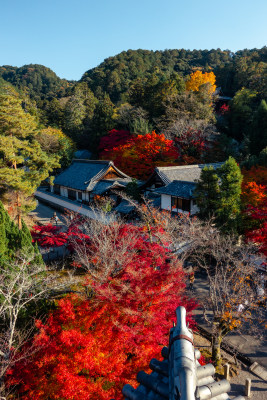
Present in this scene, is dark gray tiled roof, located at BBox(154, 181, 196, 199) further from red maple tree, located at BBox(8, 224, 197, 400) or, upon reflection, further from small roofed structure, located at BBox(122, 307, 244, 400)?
small roofed structure, located at BBox(122, 307, 244, 400)

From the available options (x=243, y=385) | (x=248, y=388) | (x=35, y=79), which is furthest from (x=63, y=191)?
(x=35, y=79)

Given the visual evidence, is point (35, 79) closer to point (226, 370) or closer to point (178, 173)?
point (178, 173)

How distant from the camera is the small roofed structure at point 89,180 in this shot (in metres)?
28.5

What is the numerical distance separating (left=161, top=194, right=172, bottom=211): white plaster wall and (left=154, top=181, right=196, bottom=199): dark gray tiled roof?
687mm

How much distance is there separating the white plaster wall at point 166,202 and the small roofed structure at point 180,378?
20.1 m

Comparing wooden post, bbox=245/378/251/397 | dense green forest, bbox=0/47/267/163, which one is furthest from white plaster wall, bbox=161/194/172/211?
wooden post, bbox=245/378/251/397

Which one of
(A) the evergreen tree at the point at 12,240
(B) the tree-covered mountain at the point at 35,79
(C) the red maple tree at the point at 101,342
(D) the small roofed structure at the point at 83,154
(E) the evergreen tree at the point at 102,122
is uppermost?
(B) the tree-covered mountain at the point at 35,79

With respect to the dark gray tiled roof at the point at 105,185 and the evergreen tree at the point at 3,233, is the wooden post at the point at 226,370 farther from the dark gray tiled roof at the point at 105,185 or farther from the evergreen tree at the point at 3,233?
the dark gray tiled roof at the point at 105,185

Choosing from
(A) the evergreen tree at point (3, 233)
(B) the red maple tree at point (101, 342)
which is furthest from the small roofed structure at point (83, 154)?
(B) the red maple tree at point (101, 342)

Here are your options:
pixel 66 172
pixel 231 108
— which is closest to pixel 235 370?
pixel 66 172

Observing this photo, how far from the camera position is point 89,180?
1159 inches

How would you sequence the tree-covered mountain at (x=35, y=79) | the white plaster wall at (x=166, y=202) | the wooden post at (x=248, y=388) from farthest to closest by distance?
the tree-covered mountain at (x=35, y=79)
the white plaster wall at (x=166, y=202)
the wooden post at (x=248, y=388)

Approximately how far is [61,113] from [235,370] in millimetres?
52981

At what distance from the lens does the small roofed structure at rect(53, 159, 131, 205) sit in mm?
28531
